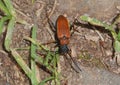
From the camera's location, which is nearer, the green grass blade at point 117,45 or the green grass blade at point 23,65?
the green grass blade at point 117,45

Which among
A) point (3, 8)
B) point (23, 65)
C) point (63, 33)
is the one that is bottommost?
point (23, 65)

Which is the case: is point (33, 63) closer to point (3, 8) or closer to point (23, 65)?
point (23, 65)

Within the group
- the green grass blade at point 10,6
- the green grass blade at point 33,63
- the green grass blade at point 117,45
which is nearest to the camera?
the green grass blade at point 117,45

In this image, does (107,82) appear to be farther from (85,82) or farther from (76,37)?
(76,37)

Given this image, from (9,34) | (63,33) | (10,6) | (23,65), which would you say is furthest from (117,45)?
(10,6)

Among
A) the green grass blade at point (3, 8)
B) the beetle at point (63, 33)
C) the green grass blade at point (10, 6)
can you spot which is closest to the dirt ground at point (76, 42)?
the beetle at point (63, 33)

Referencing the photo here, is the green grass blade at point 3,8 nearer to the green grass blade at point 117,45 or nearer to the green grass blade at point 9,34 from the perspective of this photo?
the green grass blade at point 9,34
